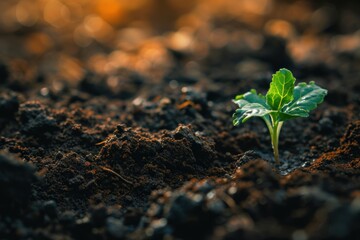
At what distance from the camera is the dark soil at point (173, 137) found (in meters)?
2.69

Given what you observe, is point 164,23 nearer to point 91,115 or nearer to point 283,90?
point 91,115

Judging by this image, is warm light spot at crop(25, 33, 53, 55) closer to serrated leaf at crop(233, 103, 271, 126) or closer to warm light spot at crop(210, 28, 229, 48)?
warm light spot at crop(210, 28, 229, 48)

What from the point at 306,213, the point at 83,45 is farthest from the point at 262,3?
the point at 306,213

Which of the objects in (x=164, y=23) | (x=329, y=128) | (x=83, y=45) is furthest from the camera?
(x=164, y=23)

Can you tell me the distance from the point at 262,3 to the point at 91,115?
6.39m

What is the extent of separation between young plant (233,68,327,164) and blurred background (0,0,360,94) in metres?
2.50

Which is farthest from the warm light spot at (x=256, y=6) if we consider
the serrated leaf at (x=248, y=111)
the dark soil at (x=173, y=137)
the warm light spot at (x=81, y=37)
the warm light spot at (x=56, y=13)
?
the serrated leaf at (x=248, y=111)

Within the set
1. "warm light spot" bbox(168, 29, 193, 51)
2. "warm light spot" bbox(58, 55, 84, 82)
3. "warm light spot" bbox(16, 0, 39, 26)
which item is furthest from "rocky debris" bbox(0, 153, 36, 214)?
"warm light spot" bbox(16, 0, 39, 26)

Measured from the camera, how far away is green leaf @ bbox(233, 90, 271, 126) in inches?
132

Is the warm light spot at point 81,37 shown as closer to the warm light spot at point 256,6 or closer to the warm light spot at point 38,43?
the warm light spot at point 38,43

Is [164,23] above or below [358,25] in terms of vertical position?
above

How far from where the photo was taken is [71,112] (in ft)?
14.9

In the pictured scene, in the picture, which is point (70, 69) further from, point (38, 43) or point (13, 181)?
point (13, 181)

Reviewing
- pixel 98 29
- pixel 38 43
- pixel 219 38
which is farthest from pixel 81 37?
pixel 219 38
